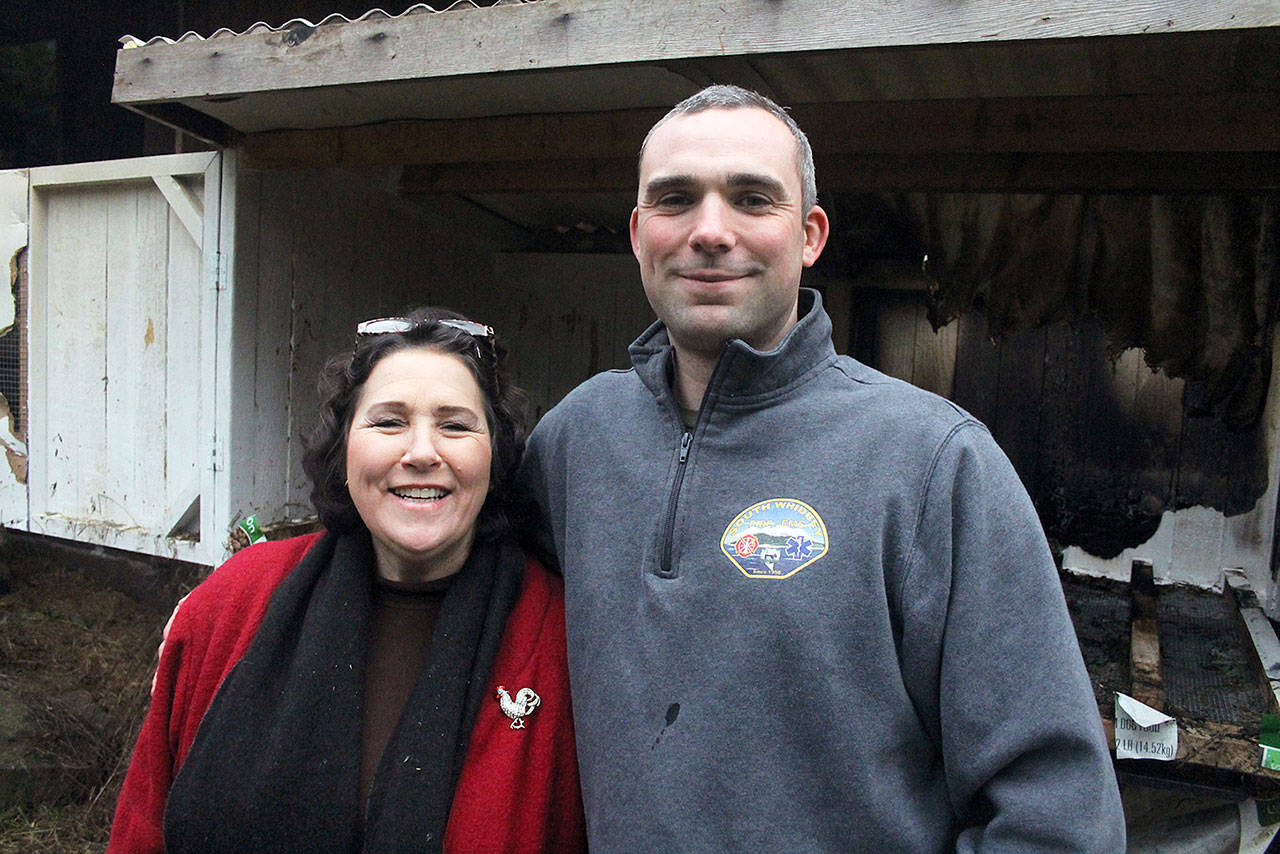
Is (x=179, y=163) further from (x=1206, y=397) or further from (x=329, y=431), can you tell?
(x=1206, y=397)

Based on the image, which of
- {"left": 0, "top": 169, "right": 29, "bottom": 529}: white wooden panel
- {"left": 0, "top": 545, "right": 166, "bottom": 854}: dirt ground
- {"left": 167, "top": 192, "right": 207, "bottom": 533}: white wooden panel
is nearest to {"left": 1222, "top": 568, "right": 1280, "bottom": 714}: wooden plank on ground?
{"left": 167, "top": 192, "right": 207, "bottom": 533}: white wooden panel

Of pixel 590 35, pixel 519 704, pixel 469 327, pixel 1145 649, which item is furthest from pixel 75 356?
pixel 1145 649

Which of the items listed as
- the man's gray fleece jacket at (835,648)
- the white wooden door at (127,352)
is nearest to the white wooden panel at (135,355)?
the white wooden door at (127,352)

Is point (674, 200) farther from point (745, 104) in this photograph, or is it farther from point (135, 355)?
point (135, 355)

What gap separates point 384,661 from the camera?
171 cm

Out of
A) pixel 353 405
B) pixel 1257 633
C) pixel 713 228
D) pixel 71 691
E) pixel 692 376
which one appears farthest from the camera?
pixel 71 691

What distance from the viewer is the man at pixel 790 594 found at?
4.04 feet

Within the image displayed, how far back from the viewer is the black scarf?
152 cm

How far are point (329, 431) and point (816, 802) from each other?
3.98ft

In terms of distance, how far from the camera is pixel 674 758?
1.33 metres

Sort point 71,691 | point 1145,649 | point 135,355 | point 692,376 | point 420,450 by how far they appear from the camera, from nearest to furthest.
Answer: point 692,376, point 420,450, point 1145,649, point 135,355, point 71,691

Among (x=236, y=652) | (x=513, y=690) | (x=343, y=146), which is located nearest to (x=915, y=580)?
(x=513, y=690)

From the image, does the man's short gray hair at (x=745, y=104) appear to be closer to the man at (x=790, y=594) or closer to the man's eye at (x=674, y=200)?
the man at (x=790, y=594)

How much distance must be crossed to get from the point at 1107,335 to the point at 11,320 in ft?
17.9
